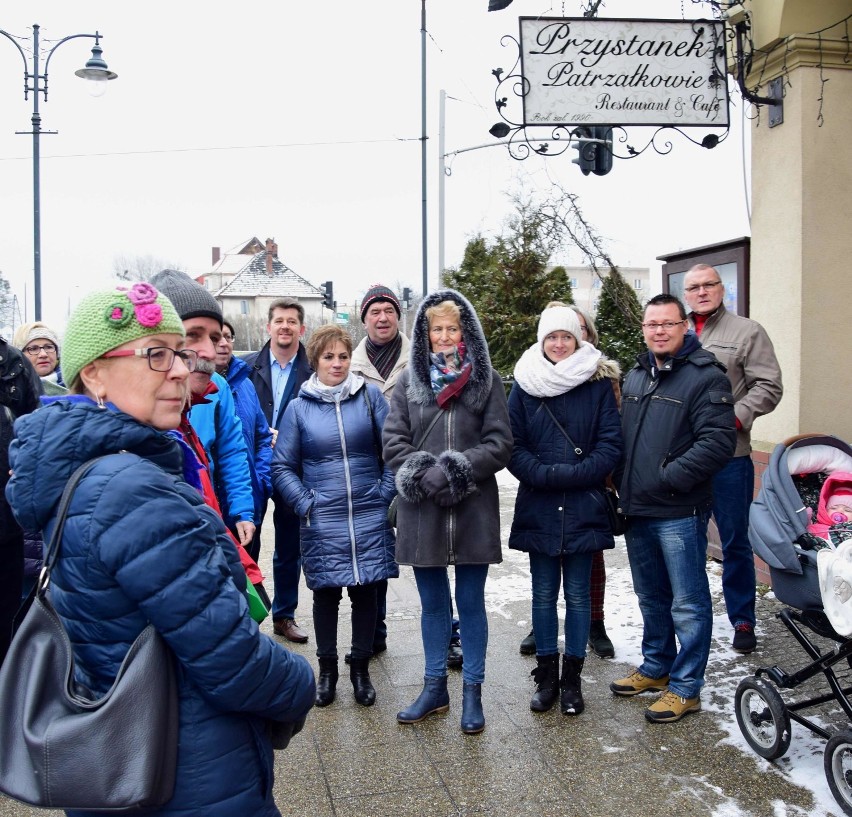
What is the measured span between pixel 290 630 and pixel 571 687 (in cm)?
195

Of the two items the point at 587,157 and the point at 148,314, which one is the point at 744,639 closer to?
the point at 587,157

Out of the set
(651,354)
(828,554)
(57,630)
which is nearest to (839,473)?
(828,554)

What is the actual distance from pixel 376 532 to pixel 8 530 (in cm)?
170

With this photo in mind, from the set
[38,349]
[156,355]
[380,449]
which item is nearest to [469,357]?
[380,449]

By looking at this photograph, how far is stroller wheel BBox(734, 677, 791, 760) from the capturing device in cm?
354

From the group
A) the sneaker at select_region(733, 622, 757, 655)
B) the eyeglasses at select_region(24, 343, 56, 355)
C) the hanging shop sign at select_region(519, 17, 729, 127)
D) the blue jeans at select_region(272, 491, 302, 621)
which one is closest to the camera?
the sneaker at select_region(733, 622, 757, 655)

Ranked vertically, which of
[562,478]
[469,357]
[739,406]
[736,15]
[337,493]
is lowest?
[337,493]

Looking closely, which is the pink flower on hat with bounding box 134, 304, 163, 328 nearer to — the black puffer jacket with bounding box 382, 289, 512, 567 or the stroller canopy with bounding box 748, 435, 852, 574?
the black puffer jacket with bounding box 382, 289, 512, 567

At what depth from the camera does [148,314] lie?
2.01 metres

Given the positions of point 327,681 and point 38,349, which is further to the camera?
point 38,349

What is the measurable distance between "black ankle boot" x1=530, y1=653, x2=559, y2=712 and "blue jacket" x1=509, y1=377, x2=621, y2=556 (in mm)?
577

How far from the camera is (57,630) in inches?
74.0

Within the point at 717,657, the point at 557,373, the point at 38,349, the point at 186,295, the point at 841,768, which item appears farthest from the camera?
the point at 38,349

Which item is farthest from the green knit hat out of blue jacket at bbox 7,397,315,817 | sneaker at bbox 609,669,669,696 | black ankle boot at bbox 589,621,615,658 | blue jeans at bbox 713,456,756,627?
blue jeans at bbox 713,456,756,627
